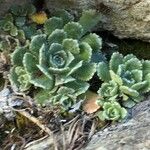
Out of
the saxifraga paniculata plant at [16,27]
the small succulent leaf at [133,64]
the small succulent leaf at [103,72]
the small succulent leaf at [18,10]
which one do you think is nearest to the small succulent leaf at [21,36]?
the saxifraga paniculata plant at [16,27]

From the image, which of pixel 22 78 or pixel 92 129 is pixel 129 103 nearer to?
pixel 92 129

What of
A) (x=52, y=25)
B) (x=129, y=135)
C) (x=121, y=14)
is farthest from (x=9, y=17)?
(x=129, y=135)

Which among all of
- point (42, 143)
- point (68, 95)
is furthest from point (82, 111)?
point (42, 143)

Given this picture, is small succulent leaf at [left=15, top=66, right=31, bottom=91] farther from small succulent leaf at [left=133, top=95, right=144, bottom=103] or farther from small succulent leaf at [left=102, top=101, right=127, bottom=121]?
small succulent leaf at [left=133, top=95, right=144, bottom=103]

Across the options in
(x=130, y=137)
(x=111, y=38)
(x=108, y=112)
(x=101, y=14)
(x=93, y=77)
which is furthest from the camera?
(x=111, y=38)

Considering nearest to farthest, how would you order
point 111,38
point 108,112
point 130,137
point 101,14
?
point 130,137 → point 108,112 → point 101,14 → point 111,38

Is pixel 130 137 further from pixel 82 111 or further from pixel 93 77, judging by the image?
pixel 93 77
